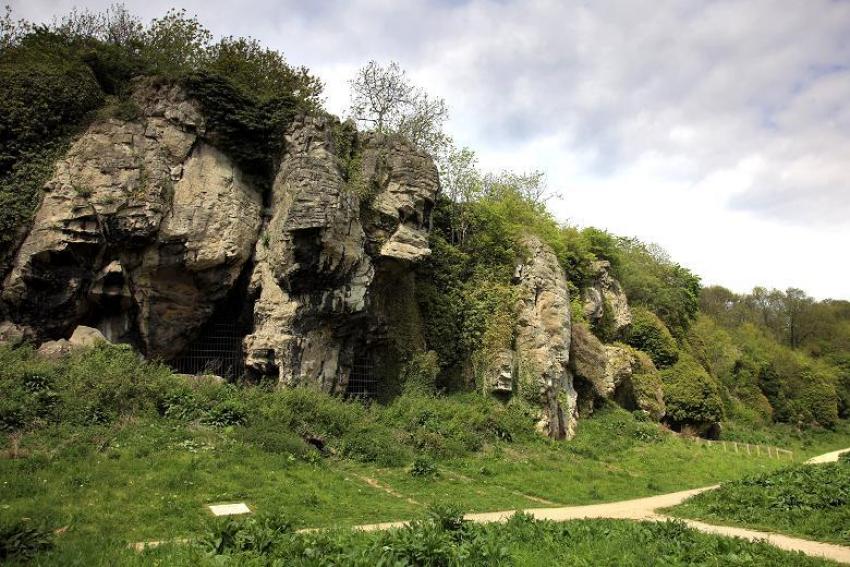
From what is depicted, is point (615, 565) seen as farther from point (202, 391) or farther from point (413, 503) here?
point (202, 391)

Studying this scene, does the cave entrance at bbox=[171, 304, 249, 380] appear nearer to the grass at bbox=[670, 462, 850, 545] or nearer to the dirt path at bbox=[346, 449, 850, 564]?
the dirt path at bbox=[346, 449, 850, 564]

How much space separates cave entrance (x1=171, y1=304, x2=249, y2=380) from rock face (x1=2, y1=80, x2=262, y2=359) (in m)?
0.82

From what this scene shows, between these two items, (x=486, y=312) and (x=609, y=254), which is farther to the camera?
(x=609, y=254)

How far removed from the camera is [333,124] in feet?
80.3

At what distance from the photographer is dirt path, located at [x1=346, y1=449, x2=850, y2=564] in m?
9.55

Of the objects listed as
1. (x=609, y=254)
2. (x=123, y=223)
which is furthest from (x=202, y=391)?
(x=609, y=254)

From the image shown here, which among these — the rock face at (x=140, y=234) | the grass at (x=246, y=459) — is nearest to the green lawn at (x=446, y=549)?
the grass at (x=246, y=459)

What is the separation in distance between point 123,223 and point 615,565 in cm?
1843

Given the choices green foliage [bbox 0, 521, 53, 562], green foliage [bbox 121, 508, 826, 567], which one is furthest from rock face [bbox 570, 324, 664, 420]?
green foliage [bbox 0, 521, 53, 562]

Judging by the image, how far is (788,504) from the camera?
12.8m

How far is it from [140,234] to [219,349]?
5.24 meters

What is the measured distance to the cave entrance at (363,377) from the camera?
75.9 ft

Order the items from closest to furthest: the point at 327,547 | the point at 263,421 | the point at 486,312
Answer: the point at 327,547 < the point at 263,421 < the point at 486,312

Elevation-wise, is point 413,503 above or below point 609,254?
below
